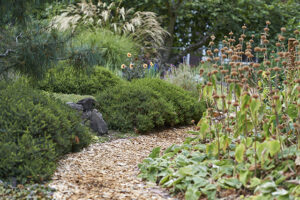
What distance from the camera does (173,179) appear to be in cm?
295

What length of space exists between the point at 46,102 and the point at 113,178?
1.10 m

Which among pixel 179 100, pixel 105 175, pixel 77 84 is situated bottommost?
pixel 105 175

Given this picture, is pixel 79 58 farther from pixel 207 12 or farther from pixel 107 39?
pixel 207 12

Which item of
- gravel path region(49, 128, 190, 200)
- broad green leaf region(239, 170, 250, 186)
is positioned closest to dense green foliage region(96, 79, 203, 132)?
gravel path region(49, 128, 190, 200)

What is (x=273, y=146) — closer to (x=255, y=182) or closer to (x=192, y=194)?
(x=255, y=182)

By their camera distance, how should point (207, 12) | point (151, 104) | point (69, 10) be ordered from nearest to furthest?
point (151, 104), point (69, 10), point (207, 12)

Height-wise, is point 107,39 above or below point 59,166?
above

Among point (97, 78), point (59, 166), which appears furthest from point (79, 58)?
point (97, 78)

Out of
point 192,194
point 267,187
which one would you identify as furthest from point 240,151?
point 192,194

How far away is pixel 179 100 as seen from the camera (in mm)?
5633

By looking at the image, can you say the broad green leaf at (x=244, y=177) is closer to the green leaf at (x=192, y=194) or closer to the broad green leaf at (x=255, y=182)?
the broad green leaf at (x=255, y=182)

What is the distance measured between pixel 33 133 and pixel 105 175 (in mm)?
720

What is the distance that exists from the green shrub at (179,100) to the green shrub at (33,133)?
2.00 metres

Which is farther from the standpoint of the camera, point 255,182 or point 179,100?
point 179,100
